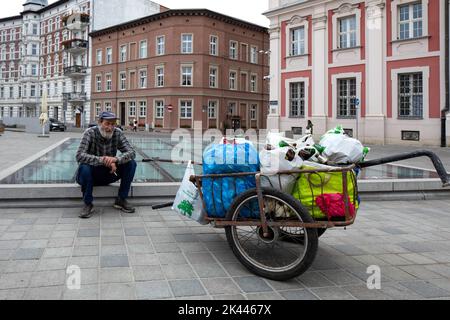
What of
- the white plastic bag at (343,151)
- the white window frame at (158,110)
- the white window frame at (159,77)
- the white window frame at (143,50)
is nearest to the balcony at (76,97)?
the white window frame at (143,50)

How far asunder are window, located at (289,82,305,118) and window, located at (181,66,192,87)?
18514 millimetres

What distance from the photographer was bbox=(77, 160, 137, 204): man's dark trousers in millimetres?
5660

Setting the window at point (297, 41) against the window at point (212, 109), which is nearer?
the window at point (297, 41)

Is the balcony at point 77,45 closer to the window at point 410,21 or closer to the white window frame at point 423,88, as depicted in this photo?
the window at point 410,21

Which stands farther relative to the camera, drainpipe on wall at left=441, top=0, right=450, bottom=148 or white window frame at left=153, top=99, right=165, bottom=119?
white window frame at left=153, top=99, right=165, bottom=119

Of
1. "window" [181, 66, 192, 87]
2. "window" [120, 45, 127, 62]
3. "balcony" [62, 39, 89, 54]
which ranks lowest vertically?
"window" [181, 66, 192, 87]

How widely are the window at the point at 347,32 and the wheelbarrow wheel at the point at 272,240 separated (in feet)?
78.9

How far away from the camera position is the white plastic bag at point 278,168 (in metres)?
3.67

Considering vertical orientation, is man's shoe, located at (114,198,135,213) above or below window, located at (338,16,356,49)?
below

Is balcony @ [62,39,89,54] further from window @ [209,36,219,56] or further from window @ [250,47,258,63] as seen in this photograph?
window @ [250,47,258,63]

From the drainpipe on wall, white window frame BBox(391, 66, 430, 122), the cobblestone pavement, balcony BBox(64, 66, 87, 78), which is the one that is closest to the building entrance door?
balcony BBox(64, 66, 87, 78)

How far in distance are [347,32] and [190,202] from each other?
2459 cm
